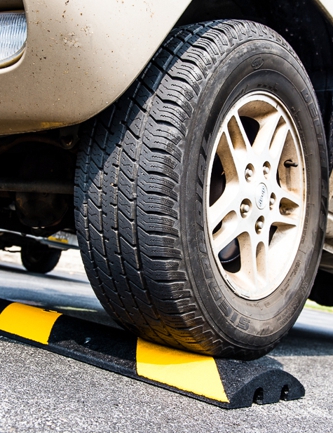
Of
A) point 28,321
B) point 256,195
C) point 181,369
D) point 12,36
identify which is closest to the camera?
point 12,36

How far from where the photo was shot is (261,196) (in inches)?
66.2

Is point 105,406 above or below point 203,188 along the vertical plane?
below

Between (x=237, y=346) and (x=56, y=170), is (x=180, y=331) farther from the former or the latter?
(x=56, y=170)

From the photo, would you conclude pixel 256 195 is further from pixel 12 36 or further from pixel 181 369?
pixel 12 36

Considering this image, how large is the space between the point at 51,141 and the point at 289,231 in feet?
2.94

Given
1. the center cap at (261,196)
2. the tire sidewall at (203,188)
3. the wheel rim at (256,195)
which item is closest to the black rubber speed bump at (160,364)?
the tire sidewall at (203,188)

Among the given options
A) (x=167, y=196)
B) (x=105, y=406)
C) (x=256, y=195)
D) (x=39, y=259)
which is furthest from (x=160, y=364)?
(x=39, y=259)

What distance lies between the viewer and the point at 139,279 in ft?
4.49

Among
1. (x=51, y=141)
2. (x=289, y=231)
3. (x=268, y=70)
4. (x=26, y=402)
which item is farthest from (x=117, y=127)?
(x=289, y=231)

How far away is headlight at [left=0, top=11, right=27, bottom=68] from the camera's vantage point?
1242 millimetres

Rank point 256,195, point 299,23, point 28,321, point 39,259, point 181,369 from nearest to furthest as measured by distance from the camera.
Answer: point 181,369 < point 256,195 < point 28,321 < point 299,23 < point 39,259

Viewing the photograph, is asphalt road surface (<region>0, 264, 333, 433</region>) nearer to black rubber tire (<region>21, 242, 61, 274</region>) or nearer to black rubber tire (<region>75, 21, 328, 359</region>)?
black rubber tire (<region>75, 21, 328, 359</region>)

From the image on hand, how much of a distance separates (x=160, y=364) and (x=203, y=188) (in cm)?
50

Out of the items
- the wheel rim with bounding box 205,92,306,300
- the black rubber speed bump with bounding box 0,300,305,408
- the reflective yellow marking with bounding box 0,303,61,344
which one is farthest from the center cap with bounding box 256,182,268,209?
the reflective yellow marking with bounding box 0,303,61,344
